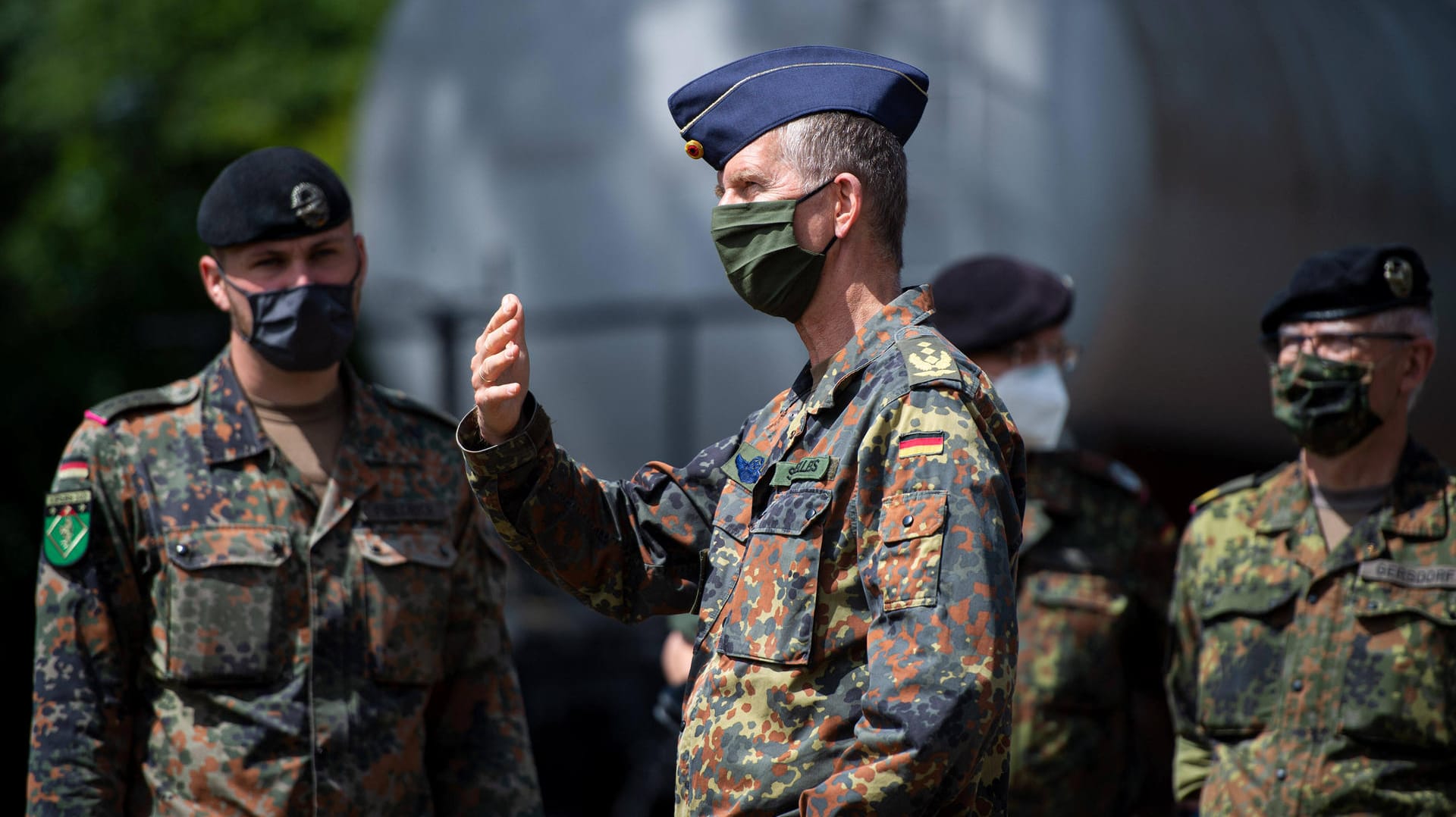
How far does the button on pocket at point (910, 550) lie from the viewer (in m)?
1.99

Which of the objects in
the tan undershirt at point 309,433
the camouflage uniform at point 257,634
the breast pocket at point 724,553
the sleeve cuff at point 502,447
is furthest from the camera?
the tan undershirt at point 309,433

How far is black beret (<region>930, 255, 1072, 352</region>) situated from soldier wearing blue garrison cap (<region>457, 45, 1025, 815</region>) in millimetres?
1517

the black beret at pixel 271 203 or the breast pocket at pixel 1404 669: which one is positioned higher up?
the black beret at pixel 271 203

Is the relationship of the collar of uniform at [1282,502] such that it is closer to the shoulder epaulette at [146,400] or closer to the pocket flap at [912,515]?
the pocket flap at [912,515]

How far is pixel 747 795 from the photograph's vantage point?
210cm

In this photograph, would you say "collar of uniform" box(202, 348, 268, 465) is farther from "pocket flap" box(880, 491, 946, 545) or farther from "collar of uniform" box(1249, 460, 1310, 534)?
"collar of uniform" box(1249, 460, 1310, 534)

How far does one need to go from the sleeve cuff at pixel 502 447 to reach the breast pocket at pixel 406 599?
2.31 ft

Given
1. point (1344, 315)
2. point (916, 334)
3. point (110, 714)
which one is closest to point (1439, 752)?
point (1344, 315)

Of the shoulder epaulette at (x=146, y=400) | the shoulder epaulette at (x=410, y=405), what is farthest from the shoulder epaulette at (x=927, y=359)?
the shoulder epaulette at (x=146, y=400)

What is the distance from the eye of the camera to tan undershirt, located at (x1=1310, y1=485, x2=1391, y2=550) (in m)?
3.29

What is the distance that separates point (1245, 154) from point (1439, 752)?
324cm

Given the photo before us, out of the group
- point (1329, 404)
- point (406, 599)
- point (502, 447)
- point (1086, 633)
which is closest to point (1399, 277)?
point (1329, 404)

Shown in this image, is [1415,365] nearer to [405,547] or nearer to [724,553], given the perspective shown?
[724,553]

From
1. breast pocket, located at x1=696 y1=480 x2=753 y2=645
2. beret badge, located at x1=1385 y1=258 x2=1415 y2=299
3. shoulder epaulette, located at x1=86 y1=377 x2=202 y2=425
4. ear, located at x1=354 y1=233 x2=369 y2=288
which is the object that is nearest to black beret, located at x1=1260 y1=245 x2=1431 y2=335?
beret badge, located at x1=1385 y1=258 x2=1415 y2=299
